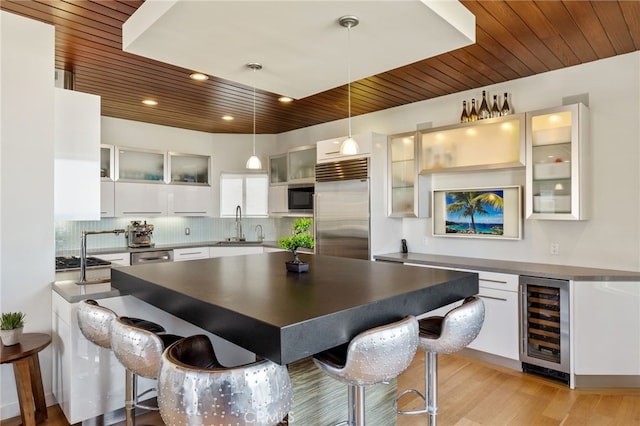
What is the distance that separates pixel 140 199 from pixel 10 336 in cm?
307

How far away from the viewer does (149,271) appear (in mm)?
2322

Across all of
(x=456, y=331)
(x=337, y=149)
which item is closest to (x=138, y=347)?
(x=456, y=331)

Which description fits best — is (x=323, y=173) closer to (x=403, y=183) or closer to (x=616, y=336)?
(x=403, y=183)

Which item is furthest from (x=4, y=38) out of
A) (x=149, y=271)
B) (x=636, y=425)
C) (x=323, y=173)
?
(x=636, y=425)

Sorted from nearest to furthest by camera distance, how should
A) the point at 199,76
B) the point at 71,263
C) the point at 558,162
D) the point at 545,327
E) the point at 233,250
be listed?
1. the point at 545,327
2. the point at 558,162
3. the point at 199,76
4. the point at 71,263
5. the point at 233,250

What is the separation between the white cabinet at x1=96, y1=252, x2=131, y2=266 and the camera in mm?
4629

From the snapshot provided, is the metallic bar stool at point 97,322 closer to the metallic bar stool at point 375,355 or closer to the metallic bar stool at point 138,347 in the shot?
the metallic bar stool at point 138,347

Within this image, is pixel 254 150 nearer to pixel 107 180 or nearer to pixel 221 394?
pixel 107 180

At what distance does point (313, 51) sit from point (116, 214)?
3.91 meters

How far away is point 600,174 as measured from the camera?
334 cm

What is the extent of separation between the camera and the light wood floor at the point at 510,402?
256 centimetres

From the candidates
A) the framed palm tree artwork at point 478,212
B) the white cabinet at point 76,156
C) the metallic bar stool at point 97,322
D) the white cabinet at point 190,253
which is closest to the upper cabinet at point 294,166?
the white cabinet at point 190,253

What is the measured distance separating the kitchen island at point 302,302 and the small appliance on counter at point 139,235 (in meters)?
2.88

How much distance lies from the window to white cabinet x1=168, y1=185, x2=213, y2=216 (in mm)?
218
